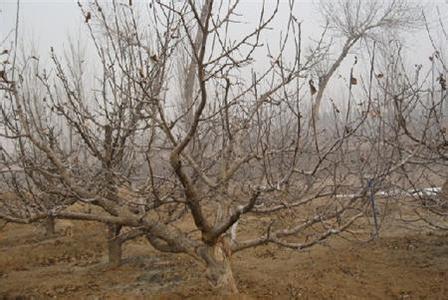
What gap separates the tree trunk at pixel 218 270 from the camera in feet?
12.8

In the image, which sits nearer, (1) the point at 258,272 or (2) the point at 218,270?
(2) the point at 218,270

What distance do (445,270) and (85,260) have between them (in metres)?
4.36

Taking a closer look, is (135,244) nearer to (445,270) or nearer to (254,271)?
(254,271)

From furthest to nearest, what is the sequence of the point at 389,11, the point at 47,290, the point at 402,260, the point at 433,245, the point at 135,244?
the point at 389,11 → the point at 135,244 → the point at 433,245 → the point at 402,260 → the point at 47,290

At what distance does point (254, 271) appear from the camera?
17.3 feet

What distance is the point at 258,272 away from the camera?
522cm

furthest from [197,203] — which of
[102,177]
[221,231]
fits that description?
[102,177]

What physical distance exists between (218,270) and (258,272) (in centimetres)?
140

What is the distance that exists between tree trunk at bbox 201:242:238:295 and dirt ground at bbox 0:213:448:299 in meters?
0.15

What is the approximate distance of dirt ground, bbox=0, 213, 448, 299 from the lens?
177 inches

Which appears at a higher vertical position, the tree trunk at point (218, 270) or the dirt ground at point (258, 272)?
the tree trunk at point (218, 270)

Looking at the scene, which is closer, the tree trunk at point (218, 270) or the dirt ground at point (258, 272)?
the tree trunk at point (218, 270)

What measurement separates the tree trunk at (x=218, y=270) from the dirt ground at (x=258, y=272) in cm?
15

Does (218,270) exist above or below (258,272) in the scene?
above
